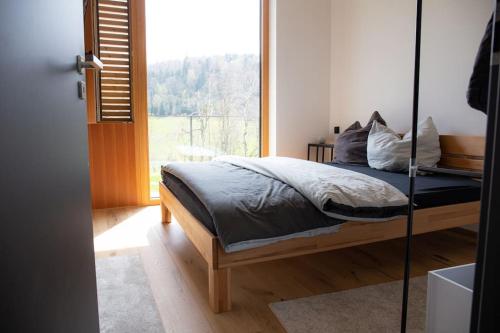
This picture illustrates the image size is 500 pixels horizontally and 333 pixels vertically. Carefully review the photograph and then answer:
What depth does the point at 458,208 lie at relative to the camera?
2420 millimetres

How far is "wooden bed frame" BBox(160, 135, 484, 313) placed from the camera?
183 centimetres

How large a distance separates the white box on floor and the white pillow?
2.04 metres

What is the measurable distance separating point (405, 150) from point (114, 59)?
2.87 m

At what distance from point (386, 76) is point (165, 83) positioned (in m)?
2.33

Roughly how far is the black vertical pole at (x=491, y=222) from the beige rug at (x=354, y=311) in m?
1.09

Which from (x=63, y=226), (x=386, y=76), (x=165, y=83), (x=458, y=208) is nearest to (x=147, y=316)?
(x=63, y=226)

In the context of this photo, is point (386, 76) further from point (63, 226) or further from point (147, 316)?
point (63, 226)

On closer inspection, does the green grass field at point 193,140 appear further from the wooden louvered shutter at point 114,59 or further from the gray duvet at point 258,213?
the gray duvet at point 258,213

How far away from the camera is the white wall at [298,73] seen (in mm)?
4453

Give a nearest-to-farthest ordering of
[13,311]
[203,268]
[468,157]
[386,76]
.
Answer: [13,311] < [203,268] < [468,157] < [386,76]

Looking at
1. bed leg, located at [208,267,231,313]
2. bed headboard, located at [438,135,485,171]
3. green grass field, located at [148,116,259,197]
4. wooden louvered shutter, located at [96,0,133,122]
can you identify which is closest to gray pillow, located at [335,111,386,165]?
bed headboard, located at [438,135,485,171]

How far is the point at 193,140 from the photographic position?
4375 millimetres

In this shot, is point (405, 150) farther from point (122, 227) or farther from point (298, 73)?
point (122, 227)

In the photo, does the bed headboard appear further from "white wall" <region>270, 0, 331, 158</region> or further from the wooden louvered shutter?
the wooden louvered shutter
